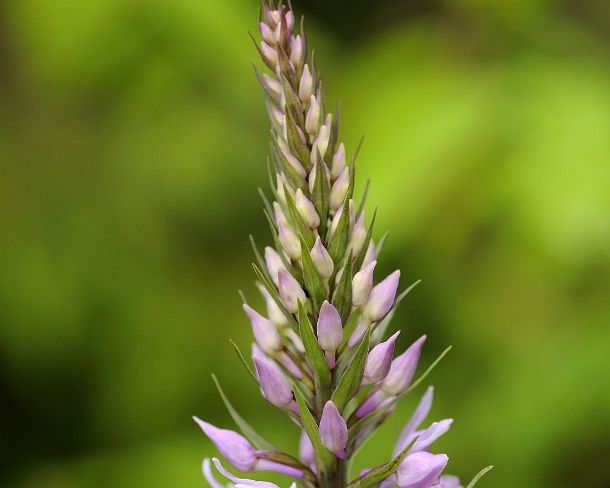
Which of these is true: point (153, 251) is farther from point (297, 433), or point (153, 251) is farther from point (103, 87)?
point (297, 433)

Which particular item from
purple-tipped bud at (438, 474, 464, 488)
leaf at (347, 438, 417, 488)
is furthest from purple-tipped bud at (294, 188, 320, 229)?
purple-tipped bud at (438, 474, 464, 488)

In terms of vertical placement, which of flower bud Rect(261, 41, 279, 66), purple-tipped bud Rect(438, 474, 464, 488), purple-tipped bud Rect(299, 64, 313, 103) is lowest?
purple-tipped bud Rect(438, 474, 464, 488)

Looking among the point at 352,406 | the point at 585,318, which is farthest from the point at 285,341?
the point at 585,318

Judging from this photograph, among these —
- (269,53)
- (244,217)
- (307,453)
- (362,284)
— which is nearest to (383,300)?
(362,284)

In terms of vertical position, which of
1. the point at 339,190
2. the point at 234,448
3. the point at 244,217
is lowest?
the point at 234,448

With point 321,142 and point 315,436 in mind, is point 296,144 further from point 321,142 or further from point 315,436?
point 315,436

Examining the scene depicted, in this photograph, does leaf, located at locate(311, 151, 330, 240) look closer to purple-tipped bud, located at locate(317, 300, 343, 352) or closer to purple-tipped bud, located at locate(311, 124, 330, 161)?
purple-tipped bud, located at locate(311, 124, 330, 161)

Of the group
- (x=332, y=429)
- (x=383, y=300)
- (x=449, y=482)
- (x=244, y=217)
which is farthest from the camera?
(x=244, y=217)

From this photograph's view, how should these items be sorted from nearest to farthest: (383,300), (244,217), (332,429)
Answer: (332,429), (383,300), (244,217)
